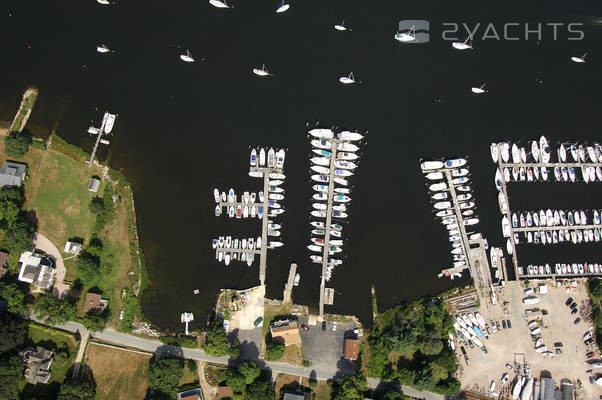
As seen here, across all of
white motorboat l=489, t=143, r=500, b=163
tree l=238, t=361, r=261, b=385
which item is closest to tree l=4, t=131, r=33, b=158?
tree l=238, t=361, r=261, b=385

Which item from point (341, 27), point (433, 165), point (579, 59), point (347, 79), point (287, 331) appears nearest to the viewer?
point (287, 331)

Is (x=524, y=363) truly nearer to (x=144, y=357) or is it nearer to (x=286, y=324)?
(x=286, y=324)

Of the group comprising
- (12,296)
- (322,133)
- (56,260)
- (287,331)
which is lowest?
(287,331)

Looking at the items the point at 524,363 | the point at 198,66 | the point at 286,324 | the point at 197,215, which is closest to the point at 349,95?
the point at 198,66

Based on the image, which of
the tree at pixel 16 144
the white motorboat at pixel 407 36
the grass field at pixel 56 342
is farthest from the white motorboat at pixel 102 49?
the white motorboat at pixel 407 36

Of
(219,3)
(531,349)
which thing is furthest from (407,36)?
(531,349)

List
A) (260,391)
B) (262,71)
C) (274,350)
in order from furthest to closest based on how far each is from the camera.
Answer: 1. (262,71)
2. (274,350)
3. (260,391)

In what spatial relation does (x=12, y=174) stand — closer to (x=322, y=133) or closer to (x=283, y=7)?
(x=322, y=133)

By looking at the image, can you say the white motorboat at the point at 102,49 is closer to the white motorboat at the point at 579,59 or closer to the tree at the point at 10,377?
the tree at the point at 10,377
